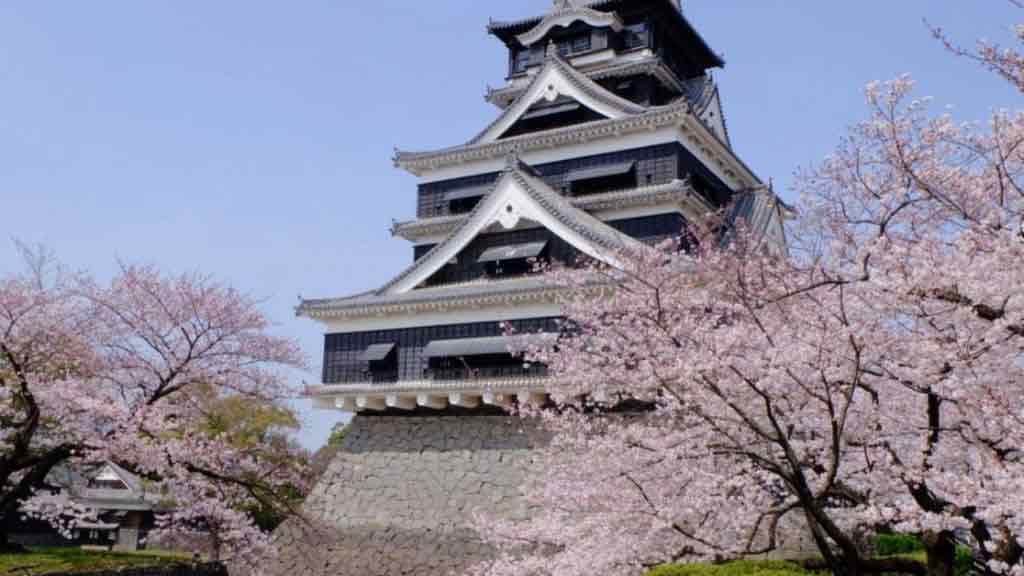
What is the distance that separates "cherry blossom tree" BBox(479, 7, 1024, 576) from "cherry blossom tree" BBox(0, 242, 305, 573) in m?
5.23

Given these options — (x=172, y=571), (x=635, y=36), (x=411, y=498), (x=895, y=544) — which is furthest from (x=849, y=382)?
(x=635, y=36)

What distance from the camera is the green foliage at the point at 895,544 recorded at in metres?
12.1

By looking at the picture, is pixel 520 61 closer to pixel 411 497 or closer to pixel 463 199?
pixel 463 199

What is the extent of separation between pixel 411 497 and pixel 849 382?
10.5m

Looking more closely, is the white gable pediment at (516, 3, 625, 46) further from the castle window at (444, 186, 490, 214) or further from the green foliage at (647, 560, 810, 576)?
the green foliage at (647, 560, 810, 576)

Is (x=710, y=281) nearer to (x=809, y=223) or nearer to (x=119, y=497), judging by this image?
(x=809, y=223)

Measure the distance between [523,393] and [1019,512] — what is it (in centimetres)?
1029

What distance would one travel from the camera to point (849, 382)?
6797mm

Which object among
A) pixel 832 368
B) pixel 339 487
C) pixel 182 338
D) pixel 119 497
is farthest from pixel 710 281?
pixel 119 497

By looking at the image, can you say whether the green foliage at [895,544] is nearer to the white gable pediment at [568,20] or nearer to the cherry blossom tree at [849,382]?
the cherry blossom tree at [849,382]

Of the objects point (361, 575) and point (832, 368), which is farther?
point (361, 575)

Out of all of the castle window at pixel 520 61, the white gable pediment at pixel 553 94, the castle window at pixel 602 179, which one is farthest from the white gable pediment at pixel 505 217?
the castle window at pixel 520 61

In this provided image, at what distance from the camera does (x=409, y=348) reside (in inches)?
673

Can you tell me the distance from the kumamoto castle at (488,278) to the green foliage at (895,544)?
16.7 feet
